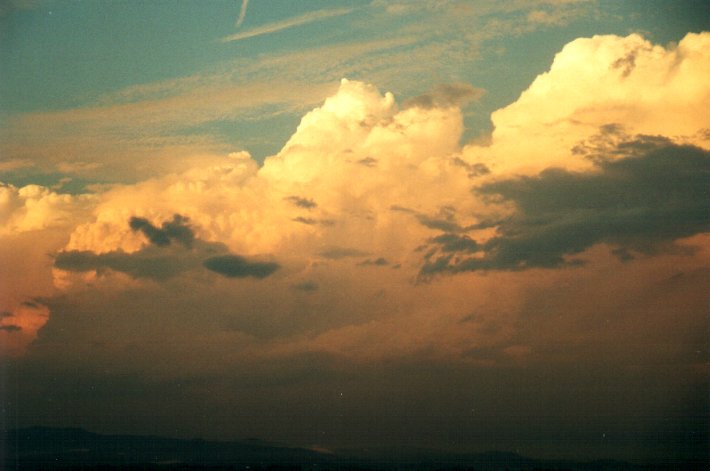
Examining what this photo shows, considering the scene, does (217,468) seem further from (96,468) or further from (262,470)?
(96,468)

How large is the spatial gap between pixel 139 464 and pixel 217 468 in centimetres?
1530

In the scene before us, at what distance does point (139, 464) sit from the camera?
74688 mm

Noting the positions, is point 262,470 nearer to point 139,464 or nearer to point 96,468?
point 139,464

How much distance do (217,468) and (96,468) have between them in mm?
21138

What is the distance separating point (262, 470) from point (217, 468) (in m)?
7.50

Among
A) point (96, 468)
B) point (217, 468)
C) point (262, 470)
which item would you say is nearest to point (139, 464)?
point (96, 468)

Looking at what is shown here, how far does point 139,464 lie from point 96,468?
21.7ft

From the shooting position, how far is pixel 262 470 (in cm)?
7125

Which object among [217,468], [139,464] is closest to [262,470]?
[217,468]

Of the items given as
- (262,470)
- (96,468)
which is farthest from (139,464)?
(262,470)

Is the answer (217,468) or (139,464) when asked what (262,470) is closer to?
(217,468)

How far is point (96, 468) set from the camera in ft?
238

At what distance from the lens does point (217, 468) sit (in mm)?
71125
